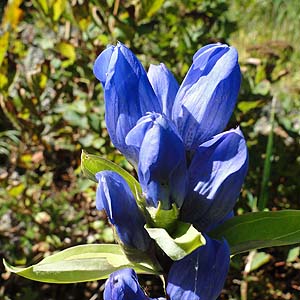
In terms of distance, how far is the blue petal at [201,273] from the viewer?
3.12ft

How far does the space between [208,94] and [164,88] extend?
117 mm

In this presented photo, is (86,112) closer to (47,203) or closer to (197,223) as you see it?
(47,203)

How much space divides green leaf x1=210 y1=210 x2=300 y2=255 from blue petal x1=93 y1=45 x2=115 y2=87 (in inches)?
13.7

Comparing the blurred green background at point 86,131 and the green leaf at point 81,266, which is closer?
the green leaf at point 81,266

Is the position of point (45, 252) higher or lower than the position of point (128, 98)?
lower

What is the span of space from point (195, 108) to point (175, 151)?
107 mm

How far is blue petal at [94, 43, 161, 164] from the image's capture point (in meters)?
0.95

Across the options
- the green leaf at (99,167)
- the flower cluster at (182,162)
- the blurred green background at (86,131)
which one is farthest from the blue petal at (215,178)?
the blurred green background at (86,131)

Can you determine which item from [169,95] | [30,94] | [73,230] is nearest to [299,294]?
[73,230]

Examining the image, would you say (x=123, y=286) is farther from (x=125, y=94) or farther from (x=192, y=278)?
(x=125, y=94)

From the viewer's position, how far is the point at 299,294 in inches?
89.0

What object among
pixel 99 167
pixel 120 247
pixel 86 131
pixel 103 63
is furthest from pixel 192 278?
pixel 86 131

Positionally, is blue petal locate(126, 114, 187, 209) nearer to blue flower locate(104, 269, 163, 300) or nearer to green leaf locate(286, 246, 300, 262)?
blue flower locate(104, 269, 163, 300)

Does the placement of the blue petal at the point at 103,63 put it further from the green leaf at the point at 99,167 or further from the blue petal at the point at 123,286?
the blue petal at the point at 123,286
